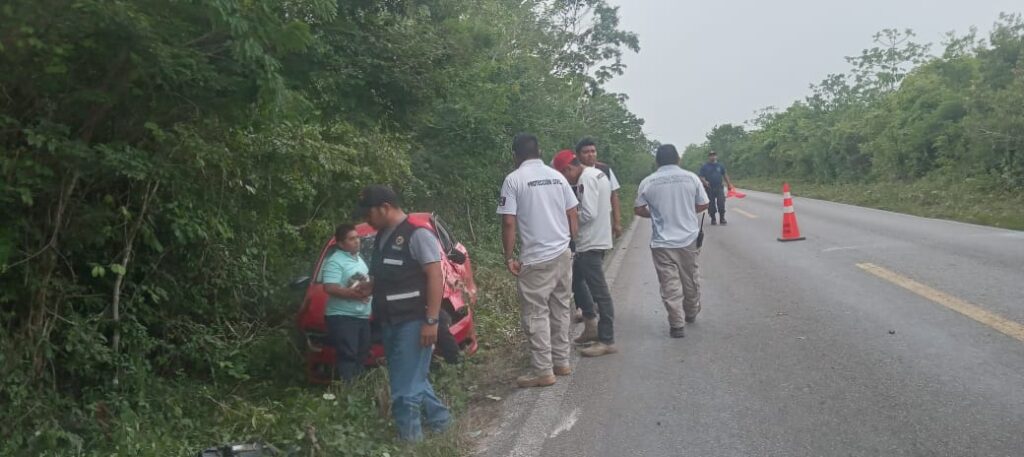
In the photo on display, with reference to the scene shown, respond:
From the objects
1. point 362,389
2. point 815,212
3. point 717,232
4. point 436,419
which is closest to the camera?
point 436,419

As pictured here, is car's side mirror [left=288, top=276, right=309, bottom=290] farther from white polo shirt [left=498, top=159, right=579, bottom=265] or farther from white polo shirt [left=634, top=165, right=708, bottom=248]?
white polo shirt [left=634, top=165, right=708, bottom=248]

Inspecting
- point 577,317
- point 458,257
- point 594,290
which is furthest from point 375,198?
point 577,317

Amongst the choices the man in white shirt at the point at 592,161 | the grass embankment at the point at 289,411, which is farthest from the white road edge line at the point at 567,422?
the man in white shirt at the point at 592,161

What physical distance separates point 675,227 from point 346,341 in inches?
129

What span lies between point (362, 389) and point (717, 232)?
43.2 ft

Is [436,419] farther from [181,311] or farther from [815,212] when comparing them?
[815,212]

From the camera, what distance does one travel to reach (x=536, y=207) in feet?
20.8

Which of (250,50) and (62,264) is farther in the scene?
(62,264)

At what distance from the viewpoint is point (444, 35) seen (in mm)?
8828

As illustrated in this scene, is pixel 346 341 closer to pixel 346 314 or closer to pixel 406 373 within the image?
pixel 346 314

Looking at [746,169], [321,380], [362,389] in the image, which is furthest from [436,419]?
[746,169]

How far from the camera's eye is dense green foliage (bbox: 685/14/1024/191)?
79.3 feet

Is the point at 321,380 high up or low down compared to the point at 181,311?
down

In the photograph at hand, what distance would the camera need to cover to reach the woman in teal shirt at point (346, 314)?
6309 mm
